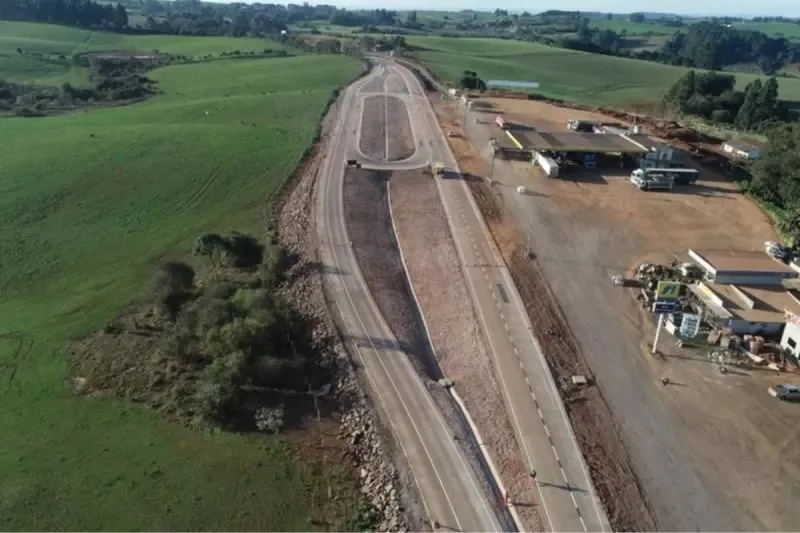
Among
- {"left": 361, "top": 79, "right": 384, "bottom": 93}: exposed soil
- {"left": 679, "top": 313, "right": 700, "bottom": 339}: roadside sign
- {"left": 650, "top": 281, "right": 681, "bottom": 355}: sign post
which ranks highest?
{"left": 361, "top": 79, "right": 384, "bottom": 93}: exposed soil

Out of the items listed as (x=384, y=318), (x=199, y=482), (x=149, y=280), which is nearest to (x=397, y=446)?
(x=199, y=482)

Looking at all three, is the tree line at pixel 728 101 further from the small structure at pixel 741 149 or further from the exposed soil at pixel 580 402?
the exposed soil at pixel 580 402

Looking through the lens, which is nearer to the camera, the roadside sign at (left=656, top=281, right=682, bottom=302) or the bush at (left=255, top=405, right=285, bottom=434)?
the bush at (left=255, top=405, right=285, bottom=434)

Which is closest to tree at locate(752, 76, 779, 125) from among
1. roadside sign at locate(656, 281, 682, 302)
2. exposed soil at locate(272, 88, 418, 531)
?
roadside sign at locate(656, 281, 682, 302)

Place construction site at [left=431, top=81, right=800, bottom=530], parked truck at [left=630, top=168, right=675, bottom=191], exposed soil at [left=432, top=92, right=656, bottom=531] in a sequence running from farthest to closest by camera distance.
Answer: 1. parked truck at [left=630, top=168, right=675, bottom=191]
2. construction site at [left=431, top=81, right=800, bottom=530]
3. exposed soil at [left=432, top=92, right=656, bottom=531]

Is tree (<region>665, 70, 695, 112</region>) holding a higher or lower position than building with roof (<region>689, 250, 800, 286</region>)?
higher

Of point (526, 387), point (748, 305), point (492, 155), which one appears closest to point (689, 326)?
point (748, 305)

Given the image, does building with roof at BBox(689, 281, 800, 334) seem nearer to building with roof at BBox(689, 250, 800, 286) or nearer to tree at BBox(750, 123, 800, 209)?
building with roof at BBox(689, 250, 800, 286)

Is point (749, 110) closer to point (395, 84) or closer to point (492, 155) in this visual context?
point (492, 155)
